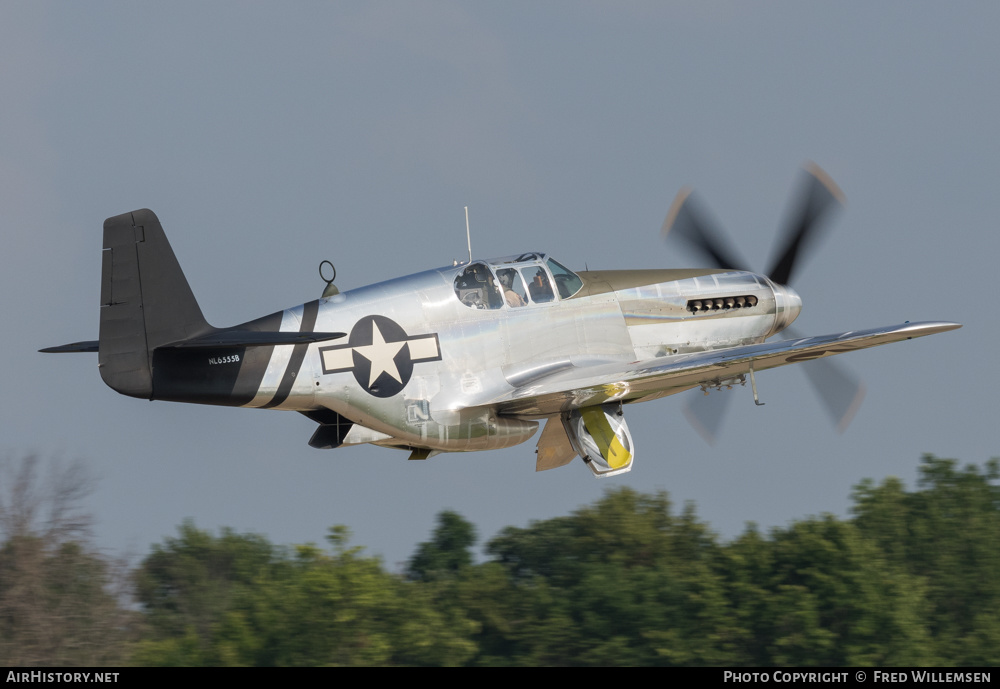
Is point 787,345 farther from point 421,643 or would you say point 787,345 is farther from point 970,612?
point 970,612

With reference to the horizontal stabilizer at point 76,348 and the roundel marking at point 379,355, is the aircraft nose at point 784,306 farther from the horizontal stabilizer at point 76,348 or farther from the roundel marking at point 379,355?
the horizontal stabilizer at point 76,348

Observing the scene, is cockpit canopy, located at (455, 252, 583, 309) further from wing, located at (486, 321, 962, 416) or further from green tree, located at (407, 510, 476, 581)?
green tree, located at (407, 510, 476, 581)

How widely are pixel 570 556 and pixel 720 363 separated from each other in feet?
104

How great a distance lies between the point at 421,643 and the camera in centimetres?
3431

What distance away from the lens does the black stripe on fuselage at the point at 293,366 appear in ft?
43.7

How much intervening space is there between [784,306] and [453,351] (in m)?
5.51

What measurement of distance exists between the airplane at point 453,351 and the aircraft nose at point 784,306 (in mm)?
1360

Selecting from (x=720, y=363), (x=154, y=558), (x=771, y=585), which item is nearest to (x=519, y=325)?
(x=720, y=363)

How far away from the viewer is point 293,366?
43.8ft

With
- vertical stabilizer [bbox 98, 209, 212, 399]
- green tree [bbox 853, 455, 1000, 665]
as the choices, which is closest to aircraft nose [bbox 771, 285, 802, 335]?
vertical stabilizer [bbox 98, 209, 212, 399]

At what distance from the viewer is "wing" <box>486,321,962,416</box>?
44.0 feet

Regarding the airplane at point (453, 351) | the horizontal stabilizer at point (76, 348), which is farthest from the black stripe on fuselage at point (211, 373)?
the horizontal stabilizer at point (76, 348)

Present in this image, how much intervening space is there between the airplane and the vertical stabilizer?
0.02 meters

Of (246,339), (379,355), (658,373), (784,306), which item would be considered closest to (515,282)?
(379,355)
